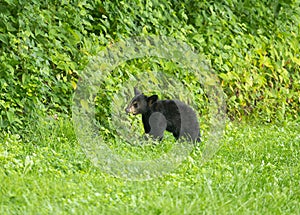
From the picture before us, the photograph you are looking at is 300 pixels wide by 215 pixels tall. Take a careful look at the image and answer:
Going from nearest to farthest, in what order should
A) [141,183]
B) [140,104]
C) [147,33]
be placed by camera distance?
[141,183], [140,104], [147,33]

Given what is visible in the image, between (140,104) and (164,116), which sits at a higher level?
(140,104)

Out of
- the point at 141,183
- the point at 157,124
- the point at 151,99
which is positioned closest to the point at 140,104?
the point at 151,99

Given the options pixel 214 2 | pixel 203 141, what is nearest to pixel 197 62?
pixel 214 2

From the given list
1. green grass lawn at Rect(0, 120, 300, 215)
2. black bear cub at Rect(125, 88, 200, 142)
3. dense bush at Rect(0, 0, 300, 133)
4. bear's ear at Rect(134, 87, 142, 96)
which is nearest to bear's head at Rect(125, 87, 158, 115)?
black bear cub at Rect(125, 88, 200, 142)

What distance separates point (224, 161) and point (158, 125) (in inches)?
46.7

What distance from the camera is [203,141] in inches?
295

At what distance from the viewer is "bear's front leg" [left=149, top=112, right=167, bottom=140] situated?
7.40m

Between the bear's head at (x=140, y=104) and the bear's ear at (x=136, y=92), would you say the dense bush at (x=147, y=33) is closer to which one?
the bear's ear at (x=136, y=92)

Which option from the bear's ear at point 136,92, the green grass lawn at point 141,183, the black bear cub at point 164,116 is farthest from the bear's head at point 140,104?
the green grass lawn at point 141,183

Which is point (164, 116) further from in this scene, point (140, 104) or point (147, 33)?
point (147, 33)

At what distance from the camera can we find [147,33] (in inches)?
338

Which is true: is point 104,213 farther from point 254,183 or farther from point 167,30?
point 167,30

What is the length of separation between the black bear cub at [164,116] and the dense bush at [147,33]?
0.43 meters

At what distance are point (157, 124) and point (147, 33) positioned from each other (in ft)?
5.32
